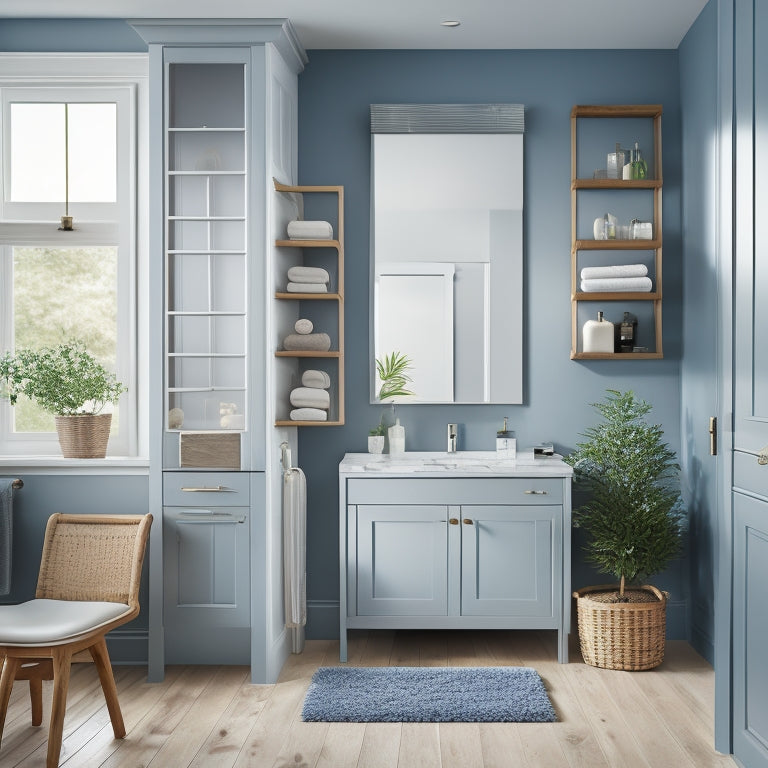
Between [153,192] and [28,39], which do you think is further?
[28,39]

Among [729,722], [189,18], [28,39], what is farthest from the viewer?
[28,39]

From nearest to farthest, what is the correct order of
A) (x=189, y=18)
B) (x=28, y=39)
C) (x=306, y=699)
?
(x=306, y=699)
(x=189, y=18)
(x=28, y=39)

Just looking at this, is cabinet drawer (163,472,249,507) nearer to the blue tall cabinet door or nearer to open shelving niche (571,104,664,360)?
open shelving niche (571,104,664,360)

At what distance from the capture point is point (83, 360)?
343 centimetres

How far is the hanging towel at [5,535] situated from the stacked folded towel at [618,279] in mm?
2692

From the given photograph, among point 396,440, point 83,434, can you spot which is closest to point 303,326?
point 396,440

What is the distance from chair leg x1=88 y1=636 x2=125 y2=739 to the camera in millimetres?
2727

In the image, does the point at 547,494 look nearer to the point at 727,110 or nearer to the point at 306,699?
the point at 306,699

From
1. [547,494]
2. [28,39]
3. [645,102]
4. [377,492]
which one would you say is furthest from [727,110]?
[28,39]

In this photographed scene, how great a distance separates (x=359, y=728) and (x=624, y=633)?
1243 mm

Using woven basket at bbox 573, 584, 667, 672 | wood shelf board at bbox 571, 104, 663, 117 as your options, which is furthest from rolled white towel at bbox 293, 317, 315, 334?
woven basket at bbox 573, 584, 667, 672

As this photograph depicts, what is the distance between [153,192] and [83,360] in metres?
0.79

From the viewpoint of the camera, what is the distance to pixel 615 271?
361cm

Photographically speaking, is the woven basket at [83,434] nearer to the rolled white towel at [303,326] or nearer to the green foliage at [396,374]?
the rolled white towel at [303,326]
